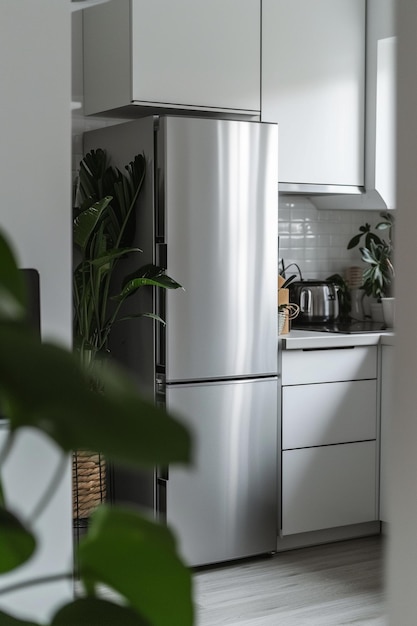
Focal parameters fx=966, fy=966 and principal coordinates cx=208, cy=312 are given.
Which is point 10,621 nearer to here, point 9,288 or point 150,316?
point 9,288

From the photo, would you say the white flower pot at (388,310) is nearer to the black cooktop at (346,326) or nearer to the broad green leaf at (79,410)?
the black cooktop at (346,326)

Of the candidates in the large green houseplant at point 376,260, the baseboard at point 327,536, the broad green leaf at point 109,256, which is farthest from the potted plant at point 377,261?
the broad green leaf at point 109,256

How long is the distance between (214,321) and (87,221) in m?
0.66

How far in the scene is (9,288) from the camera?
0.54ft

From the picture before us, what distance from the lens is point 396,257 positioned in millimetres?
1979

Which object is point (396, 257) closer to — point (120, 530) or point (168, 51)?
point (120, 530)

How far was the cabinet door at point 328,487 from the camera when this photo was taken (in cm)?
413

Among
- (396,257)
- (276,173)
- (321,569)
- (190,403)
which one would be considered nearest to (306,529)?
(321,569)

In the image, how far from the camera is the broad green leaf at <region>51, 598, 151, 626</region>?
0.62ft

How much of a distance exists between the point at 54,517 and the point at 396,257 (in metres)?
1.36

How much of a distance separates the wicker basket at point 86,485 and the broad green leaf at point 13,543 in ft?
11.7

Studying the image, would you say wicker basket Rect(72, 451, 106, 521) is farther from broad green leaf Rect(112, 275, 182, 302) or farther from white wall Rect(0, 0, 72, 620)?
white wall Rect(0, 0, 72, 620)

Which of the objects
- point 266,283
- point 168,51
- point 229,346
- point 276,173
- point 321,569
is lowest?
point 321,569

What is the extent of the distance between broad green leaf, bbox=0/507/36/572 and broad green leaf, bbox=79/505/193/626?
0.01 metres
